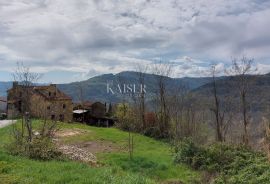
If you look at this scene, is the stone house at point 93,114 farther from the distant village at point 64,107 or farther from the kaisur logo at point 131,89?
the kaisur logo at point 131,89

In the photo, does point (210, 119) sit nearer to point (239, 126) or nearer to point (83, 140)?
point (239, 126)

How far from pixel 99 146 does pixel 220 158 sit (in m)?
10.8

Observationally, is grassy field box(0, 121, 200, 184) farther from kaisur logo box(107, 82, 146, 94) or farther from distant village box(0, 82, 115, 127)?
distant village box(0, 82, 115, 127)

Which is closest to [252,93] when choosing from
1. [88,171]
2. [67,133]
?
[67,133]

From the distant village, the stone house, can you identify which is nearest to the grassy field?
the distant village

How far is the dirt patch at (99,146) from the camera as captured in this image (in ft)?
100

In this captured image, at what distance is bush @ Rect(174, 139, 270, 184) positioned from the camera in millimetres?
22434

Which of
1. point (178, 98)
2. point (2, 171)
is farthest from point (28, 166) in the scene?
point (178, 98)

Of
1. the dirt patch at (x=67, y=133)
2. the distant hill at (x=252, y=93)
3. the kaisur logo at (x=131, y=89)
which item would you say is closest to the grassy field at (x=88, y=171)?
the dirt patch at (x=67, y=133)

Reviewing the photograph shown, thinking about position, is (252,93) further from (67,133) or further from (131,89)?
(67,133)

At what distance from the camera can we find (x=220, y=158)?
25297 millimetres

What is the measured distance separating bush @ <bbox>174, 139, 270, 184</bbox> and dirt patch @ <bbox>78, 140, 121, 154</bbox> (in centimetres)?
547

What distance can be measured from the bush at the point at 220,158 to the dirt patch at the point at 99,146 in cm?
547

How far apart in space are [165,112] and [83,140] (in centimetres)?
1666
